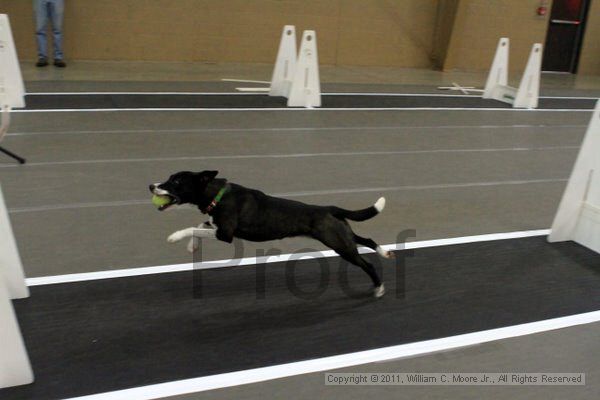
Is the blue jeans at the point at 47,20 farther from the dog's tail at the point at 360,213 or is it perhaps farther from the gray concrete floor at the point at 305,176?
the dog's tail at the point at 360,213

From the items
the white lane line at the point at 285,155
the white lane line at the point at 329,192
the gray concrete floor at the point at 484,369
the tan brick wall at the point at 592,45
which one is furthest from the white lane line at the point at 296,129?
the tan brick wall at the point at 592,45

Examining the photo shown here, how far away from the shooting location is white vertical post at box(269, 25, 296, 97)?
979cm

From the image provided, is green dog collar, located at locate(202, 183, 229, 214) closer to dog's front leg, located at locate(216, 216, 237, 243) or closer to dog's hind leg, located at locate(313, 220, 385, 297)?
dog's front leg, located at locate(216, 216, 237, 243)

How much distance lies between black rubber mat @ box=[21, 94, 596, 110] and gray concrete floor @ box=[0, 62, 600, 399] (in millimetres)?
560

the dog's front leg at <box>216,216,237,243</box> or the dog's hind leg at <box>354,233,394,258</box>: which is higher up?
the dog's front leg at <box>216,216,237,243</box>

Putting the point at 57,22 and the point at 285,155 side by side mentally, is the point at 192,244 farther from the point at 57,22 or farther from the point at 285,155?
the point at 57,22

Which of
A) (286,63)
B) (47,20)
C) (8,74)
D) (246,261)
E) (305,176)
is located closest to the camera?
(246,261)

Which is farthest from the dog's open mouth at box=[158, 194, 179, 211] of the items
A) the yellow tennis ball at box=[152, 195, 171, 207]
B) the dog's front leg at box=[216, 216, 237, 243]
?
the dog's front leg at box=[216, 216, 237, 243]

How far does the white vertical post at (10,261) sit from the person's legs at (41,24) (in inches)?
340

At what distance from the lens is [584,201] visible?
4676 millimetres

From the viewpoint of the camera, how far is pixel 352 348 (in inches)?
121

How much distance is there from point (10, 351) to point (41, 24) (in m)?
9.65

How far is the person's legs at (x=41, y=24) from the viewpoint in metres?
10.6

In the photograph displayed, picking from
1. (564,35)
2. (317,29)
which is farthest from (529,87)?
(564,35)
